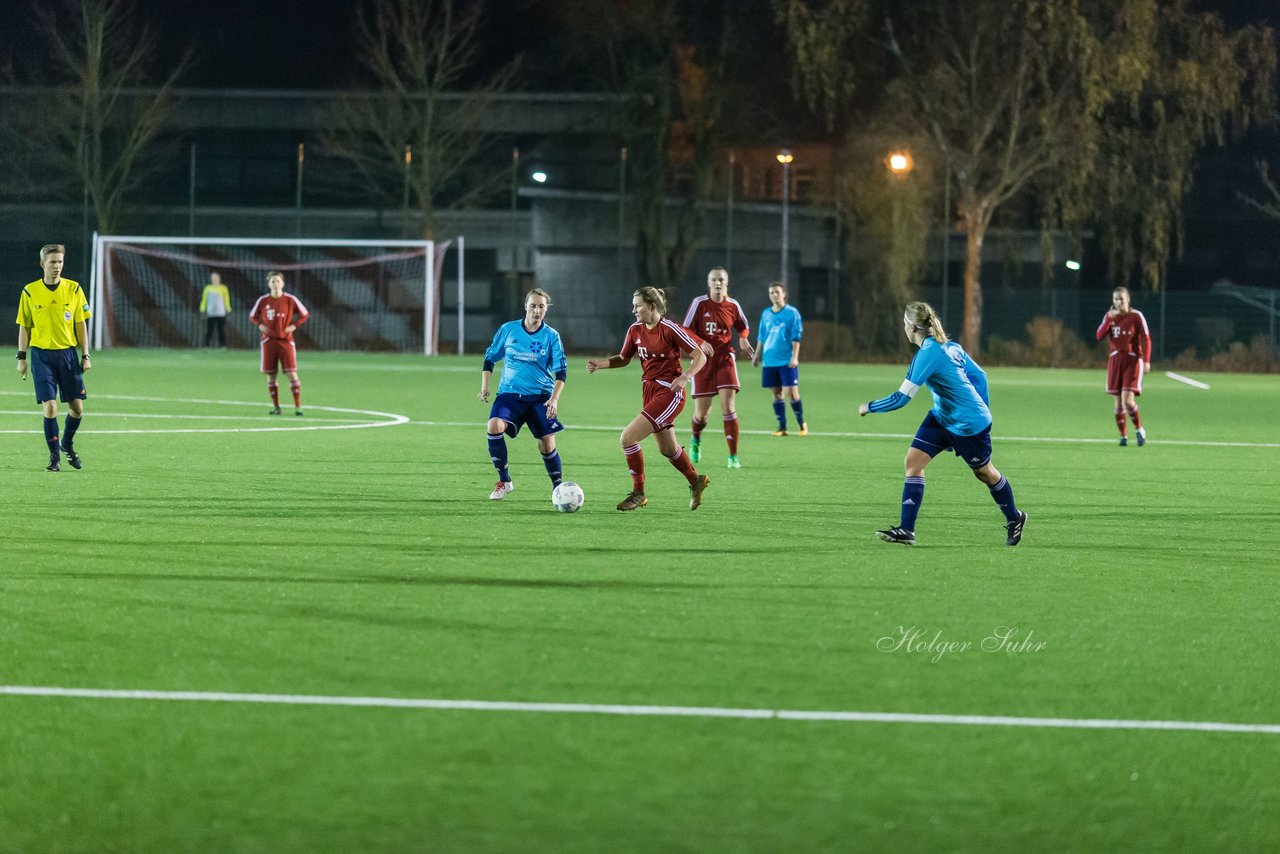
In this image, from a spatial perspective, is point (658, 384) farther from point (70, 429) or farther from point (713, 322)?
point (70, 429)

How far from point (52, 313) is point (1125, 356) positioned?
1196 centimetres

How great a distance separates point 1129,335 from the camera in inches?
794

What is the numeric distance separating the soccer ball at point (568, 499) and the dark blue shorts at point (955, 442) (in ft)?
8.51

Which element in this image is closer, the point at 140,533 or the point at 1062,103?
the point at 140,533

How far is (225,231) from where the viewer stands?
4997 cm

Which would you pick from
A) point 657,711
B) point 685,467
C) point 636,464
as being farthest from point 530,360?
point 657,711

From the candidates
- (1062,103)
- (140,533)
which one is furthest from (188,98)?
(140,533)

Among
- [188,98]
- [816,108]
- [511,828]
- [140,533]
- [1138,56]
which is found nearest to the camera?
[511,828]

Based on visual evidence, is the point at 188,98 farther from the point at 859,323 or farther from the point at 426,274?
the point at 859,323

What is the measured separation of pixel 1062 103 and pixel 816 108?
26.5 feet

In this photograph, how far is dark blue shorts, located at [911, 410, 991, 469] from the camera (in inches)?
411

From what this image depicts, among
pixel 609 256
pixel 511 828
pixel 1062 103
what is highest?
pixel 1062 103

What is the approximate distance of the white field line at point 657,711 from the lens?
19.5ft

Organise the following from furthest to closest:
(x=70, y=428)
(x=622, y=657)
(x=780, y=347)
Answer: (x=780, y=347) → (x=70, y=428) → (x=622, y=657)
